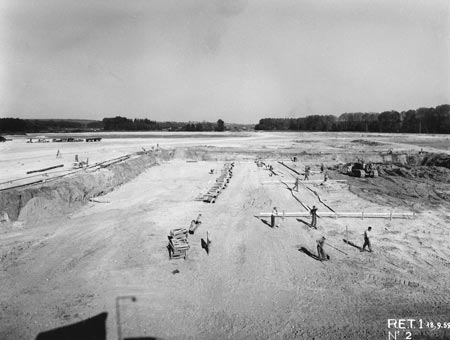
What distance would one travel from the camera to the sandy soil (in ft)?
33.1

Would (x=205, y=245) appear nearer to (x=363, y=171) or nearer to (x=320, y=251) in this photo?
(x=320, y=251)

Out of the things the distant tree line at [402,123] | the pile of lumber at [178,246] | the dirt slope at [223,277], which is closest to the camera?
the dirt slope at [223,277]

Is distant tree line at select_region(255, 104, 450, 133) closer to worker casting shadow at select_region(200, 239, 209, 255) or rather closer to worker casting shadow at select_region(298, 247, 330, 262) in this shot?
worker casting shadow at select_region(298, 247, 330, 262)

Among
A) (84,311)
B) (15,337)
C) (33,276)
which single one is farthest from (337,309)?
(33,276)

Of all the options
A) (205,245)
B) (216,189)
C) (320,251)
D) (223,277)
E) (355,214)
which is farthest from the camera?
(216,189)

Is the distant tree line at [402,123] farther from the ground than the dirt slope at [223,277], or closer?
farther from the ground

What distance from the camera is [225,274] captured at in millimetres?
13023

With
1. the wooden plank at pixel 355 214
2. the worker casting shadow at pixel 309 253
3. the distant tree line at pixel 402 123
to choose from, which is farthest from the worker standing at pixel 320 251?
the distant tree line at pixel 402 123

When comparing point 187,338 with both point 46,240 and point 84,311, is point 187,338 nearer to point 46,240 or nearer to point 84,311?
point 84,311

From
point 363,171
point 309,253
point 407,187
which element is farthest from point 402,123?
point 309,253

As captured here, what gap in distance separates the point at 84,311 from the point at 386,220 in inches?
682

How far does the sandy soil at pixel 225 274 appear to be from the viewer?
1008 centimetres

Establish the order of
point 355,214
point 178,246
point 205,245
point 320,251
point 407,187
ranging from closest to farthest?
point 320,251 < point 178,246 < point 205,245 < point 355,214 < point 407,187

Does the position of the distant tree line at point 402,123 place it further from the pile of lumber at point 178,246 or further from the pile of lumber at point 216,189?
the pile of lumber at point 178,246
